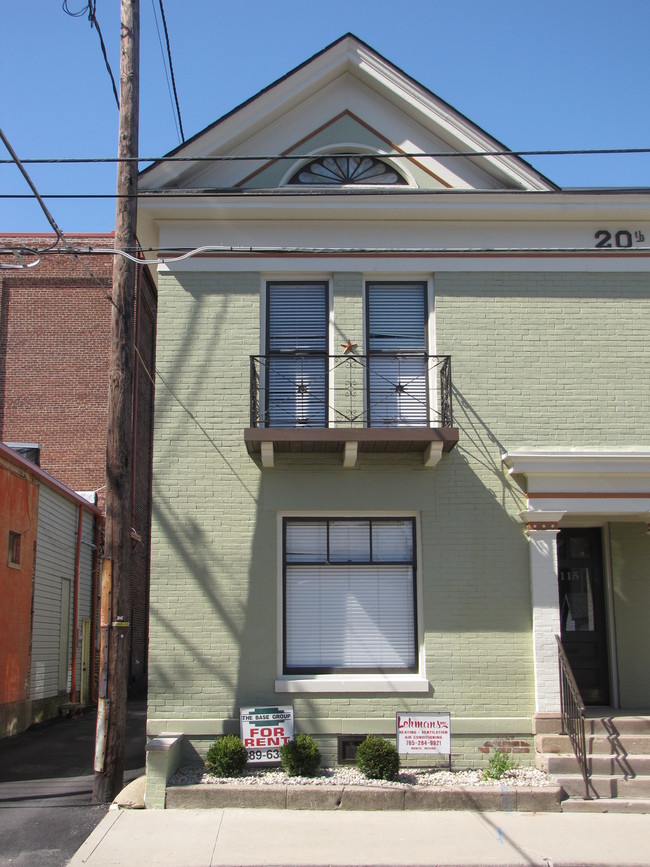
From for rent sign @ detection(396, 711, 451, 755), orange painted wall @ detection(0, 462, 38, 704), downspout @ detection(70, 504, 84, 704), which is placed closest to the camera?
for rent sign @ detection(396, 711, 451, 755)

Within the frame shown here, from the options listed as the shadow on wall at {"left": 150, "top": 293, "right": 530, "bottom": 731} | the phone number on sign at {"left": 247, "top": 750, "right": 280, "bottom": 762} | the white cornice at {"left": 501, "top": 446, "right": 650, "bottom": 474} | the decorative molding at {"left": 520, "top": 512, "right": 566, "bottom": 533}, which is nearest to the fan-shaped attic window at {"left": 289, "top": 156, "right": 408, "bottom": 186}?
the shadow on wall at {"left": 150, "top": 293, "right": 530, "bottom": 731}

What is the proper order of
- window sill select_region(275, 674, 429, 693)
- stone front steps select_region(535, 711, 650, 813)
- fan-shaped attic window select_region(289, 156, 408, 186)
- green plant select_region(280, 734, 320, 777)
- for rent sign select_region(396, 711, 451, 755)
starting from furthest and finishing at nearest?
fan-shaped attic window select_region(289, 156, 408, 186) → window sill select_region(275, 674, 429, 693) → for rent sign select_region(396, 711, 451, 755) → green plant select_region(280, 734, 320, 777) → stone front steps select_region(535, 711, 650, 813)

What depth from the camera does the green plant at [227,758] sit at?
945cm

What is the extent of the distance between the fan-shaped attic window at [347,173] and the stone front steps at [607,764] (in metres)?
7.14

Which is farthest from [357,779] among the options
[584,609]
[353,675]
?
[584,609]

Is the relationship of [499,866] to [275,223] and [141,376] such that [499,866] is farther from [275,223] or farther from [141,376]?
[141,376]

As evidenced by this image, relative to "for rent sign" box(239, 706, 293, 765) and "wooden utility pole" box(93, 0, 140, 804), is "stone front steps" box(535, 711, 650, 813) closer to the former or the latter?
"for rent sign" box(239, 706, 293, 765)

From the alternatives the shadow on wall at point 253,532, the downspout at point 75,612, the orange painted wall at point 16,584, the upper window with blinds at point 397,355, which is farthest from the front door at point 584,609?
the downspout at point 75,612

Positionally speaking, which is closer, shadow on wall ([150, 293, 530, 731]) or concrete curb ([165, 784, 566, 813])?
concrete curb ([165, 784, 566, 813])

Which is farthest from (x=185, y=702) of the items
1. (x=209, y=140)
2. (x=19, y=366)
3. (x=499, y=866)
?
(x=19, y=366)

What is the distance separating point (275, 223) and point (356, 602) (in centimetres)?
488

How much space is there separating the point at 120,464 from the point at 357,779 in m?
4.24

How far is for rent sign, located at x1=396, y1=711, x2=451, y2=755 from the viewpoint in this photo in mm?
9680

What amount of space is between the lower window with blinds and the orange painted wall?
19.9 ft
